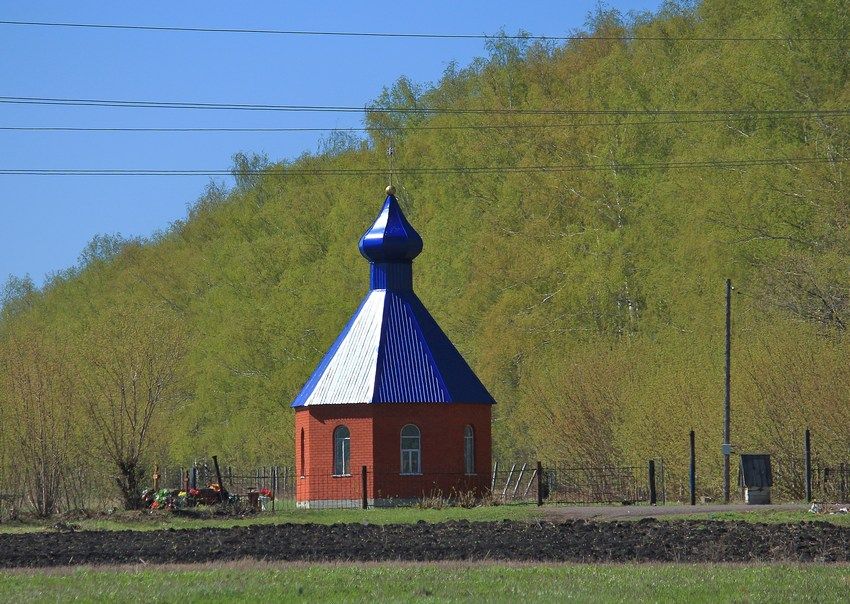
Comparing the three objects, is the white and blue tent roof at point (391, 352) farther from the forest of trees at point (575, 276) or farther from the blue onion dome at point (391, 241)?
the forest of trees at point (575, 276)

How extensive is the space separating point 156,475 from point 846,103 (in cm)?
2166

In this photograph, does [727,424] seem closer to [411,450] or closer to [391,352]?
[411,450]

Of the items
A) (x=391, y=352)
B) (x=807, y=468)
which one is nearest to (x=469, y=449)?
(x=391, y=352)

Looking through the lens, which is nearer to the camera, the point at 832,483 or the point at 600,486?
the point at 832,483

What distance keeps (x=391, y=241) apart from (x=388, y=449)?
620cm

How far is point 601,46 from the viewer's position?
202ft

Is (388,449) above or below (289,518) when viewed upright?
above

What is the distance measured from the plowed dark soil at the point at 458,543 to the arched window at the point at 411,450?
11478 mm

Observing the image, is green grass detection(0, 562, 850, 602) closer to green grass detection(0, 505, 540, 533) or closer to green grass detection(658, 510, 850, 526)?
green grass detection(658, 510, 850, 526)

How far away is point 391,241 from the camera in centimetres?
4175

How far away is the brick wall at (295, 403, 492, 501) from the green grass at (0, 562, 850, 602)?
19.3 m

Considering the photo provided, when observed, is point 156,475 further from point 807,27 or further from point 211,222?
point 211,222

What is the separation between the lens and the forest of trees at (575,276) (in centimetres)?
3872

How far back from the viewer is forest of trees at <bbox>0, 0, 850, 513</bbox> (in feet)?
127
